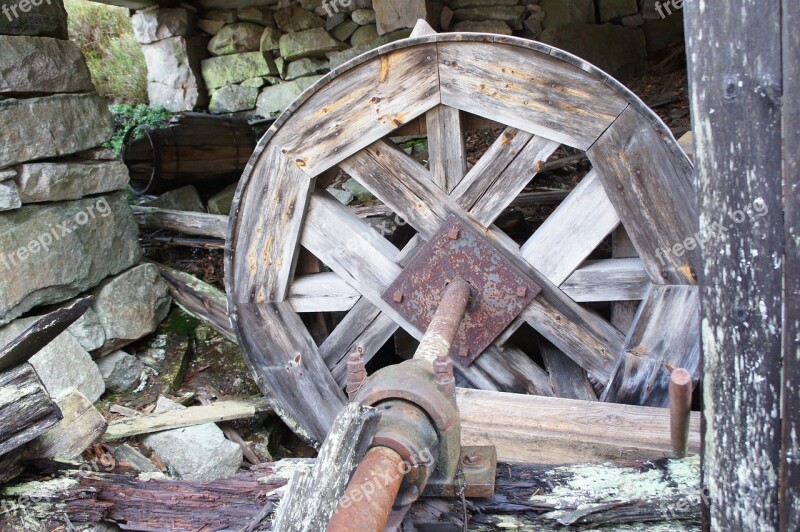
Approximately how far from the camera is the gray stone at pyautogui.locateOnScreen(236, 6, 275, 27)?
22.0 feet

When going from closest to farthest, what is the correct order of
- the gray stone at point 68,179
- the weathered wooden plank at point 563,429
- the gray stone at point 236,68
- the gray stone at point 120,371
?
1. the weathered wooden plank at point 563,429
2. the gray stone at point 68,179
3. the gray stone at point 120,371
4. the gray stone at point 236,68

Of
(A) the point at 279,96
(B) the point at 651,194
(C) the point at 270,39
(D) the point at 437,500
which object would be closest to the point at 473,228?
(B) the point at 651,194

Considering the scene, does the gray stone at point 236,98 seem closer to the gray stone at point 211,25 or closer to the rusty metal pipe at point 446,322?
the gray stone at point 211,25

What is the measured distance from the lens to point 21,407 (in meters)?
2.04

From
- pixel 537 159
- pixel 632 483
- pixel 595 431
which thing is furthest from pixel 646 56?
pixel 632 483

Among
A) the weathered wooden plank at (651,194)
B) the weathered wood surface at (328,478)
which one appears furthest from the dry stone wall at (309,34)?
the weathered wood surface at (328,478)

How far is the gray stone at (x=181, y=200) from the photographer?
5079 mm

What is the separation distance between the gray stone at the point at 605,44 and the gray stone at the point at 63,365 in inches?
195

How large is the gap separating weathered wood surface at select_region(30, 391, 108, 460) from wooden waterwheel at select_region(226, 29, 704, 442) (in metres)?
0.74

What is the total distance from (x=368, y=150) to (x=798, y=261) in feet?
6.12

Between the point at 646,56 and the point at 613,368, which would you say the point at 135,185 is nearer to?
the point at 613,368

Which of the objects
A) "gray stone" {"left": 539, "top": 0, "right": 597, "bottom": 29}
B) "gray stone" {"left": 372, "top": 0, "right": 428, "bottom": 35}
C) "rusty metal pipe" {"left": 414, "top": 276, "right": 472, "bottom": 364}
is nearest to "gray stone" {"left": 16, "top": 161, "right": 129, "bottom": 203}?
"rusty metal pipe" {"left": 414, "top": 276, "right": 472, "bottom": 364}

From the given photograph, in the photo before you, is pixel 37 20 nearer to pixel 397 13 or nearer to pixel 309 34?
pixel 397 13

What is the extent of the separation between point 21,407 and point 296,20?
5430 millimetres
